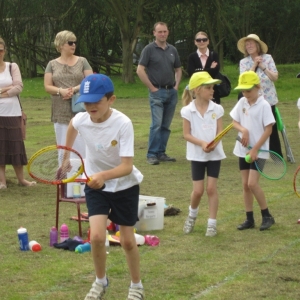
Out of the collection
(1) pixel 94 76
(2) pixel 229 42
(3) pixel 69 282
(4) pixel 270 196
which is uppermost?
(1) pixel 94 76

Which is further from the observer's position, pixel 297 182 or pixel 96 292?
pixel 297 182

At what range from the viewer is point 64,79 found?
30.5ft

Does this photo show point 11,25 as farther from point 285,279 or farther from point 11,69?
point 285,279

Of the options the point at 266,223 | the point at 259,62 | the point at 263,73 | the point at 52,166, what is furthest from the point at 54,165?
the point at 263,73

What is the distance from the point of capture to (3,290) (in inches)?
230

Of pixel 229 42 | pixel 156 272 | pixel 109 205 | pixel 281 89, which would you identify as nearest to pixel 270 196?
pixel 156 272

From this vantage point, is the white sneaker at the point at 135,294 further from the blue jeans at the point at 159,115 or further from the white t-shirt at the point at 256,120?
the blue jeans at the point at 159,115

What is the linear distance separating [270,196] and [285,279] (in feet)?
12.1

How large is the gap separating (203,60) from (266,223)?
4.86 m

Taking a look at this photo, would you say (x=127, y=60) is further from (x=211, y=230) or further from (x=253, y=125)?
(x=211, y=230)

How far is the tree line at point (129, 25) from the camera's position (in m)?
32.4

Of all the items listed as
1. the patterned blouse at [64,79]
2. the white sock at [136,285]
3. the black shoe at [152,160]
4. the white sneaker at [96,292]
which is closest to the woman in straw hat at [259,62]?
the black shoe at [152,160]

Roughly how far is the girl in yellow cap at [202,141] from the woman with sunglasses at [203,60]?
14.3ft

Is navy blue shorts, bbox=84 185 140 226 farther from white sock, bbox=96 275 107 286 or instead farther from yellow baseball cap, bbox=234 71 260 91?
yellow baseball cap, bbox=234 71 260 91
